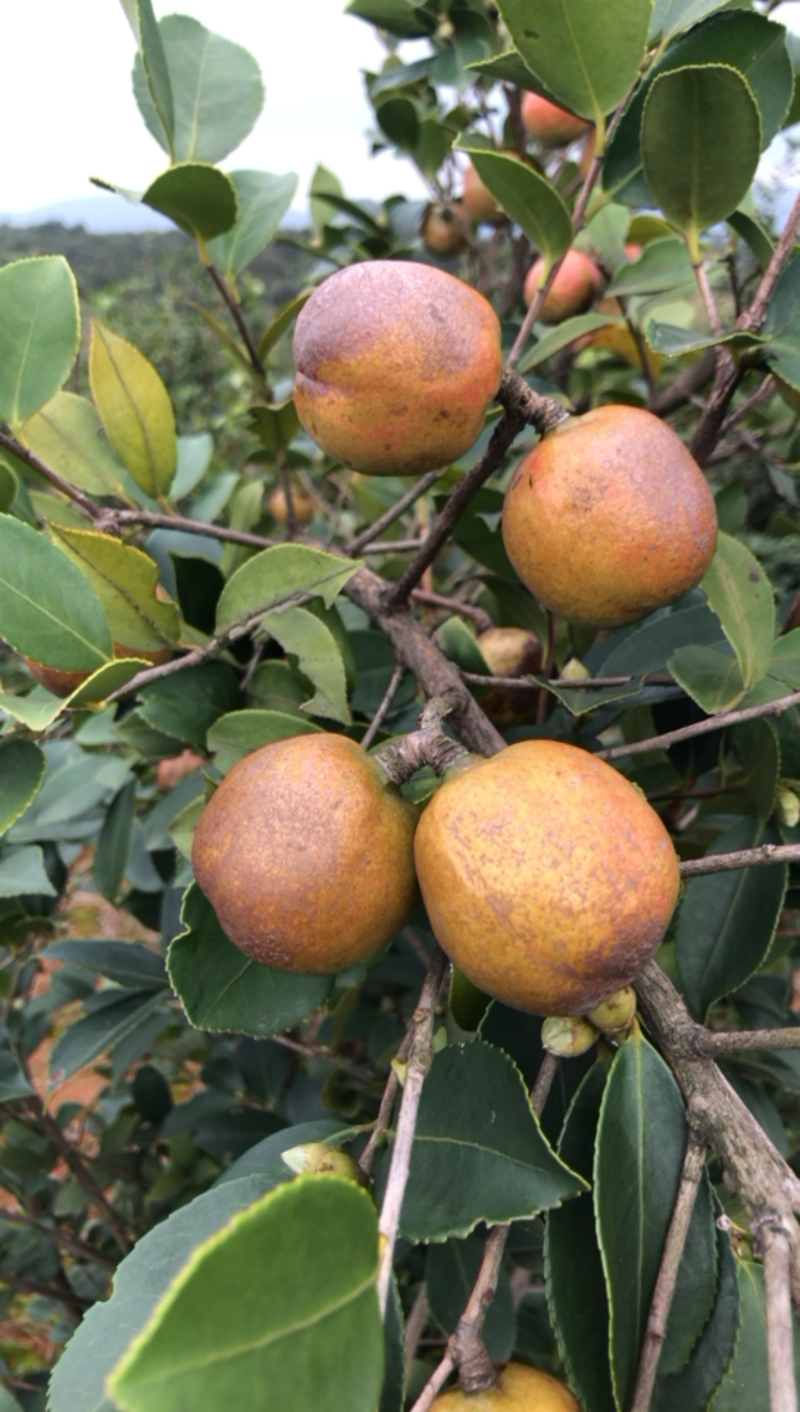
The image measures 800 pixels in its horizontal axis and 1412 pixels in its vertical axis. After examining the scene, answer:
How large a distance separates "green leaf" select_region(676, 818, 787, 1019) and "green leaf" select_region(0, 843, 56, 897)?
1.84 ft

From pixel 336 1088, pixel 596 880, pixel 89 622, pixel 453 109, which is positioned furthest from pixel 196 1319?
pixel 453 109

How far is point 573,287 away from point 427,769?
0.93 m

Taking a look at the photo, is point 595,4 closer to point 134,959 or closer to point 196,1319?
point 196,1319

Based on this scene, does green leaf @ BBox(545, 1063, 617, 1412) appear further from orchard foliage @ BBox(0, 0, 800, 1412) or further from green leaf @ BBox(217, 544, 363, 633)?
green leaf @ BBox(217, 544, 363, 633)

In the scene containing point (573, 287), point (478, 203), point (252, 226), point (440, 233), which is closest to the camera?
point (252, 226)

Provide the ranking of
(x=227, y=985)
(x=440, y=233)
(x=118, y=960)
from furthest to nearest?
(x=440, y=233) → (x=118, y=960) → (x=227, y=985)

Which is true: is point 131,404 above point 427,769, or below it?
above

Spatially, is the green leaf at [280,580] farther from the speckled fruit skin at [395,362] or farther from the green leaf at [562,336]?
the green leaf at [562,336]

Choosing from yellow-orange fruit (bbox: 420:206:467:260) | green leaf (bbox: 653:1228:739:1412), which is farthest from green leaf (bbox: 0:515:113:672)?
yellow-orange fruit (bbox: 420:206:467:260)

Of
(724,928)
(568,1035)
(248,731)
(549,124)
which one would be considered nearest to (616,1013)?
(568,1035)

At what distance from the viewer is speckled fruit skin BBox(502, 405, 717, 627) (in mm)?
584

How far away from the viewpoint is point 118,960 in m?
1.15

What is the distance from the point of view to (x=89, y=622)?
0.64 m

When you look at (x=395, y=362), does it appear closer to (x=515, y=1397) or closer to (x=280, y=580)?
(x=280, y=580)
